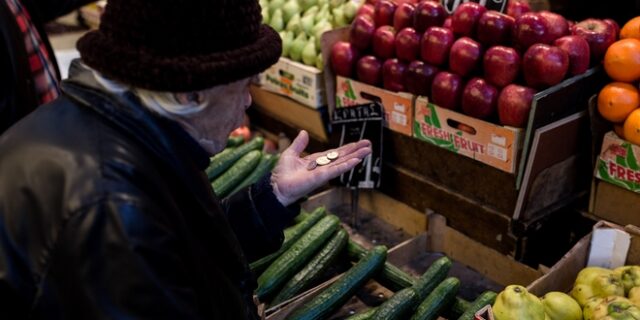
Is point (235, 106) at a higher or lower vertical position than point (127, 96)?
lower

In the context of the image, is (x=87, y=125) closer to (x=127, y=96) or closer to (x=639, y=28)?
(x=127, y=96)

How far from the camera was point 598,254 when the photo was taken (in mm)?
2570

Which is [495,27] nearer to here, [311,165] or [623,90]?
[623,90]

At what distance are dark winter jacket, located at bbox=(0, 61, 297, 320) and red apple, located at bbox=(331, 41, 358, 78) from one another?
2.14 meters

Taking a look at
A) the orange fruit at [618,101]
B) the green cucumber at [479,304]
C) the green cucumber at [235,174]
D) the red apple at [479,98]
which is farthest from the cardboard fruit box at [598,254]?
the green cucumber at [235,174]

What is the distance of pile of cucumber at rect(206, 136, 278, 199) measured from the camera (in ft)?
11.1

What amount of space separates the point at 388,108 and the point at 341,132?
0.99ft

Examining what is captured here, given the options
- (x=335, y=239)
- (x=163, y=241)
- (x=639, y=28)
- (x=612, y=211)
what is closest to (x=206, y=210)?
(x=163, y=241)

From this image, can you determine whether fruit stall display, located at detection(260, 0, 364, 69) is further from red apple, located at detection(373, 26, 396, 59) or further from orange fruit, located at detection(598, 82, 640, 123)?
orange fruit, located at detection(598, 82, 640, 123)

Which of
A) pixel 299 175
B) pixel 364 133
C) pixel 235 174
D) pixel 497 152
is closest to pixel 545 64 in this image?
pixel 497 152

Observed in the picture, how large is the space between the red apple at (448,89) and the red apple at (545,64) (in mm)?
337

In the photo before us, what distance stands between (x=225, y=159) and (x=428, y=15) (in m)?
1.37

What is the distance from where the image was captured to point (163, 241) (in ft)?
4.14

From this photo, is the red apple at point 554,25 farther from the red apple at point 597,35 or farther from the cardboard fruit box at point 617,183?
the cardboard fruit box at point 617,183
